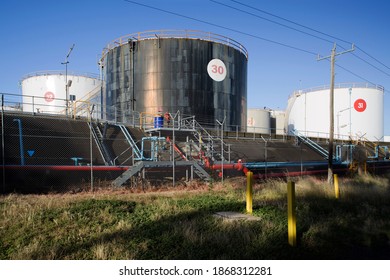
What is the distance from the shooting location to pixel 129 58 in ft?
90.3

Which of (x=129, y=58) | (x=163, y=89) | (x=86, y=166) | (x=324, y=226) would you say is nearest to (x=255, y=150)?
(x=163, y=89)

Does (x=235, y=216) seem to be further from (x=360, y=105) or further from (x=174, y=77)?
(x=360, y=105)

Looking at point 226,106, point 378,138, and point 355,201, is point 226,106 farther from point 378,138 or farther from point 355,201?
point 378,138

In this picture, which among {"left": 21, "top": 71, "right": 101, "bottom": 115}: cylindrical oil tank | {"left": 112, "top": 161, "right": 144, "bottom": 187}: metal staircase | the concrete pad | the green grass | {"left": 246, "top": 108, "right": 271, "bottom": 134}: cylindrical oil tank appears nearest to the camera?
the green grass

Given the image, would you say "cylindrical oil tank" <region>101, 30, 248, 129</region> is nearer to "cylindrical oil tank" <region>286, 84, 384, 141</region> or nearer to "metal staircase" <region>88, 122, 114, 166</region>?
"metal staircase" <region>88, 122, 114, 166</region>

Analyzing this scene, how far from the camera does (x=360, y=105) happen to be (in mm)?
44156

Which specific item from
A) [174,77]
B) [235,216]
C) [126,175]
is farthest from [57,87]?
[235,216]

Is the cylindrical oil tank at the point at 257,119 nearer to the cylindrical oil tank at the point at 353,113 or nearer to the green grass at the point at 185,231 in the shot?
the cylindrical oil tank at the point at 353,113

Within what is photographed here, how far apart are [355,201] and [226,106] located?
18.3 metres

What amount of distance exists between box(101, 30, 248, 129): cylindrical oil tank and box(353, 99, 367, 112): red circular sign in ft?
78.3

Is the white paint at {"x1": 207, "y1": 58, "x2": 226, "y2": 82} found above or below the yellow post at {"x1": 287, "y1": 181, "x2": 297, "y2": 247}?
above

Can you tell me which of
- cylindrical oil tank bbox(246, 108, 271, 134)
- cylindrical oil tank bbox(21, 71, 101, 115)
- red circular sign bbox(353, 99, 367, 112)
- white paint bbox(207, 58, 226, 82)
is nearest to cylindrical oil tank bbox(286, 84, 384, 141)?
red circular sign bbox(353, 99, 367, 112)

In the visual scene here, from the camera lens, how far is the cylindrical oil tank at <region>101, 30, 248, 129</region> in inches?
1040

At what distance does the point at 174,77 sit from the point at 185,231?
68.4ft
